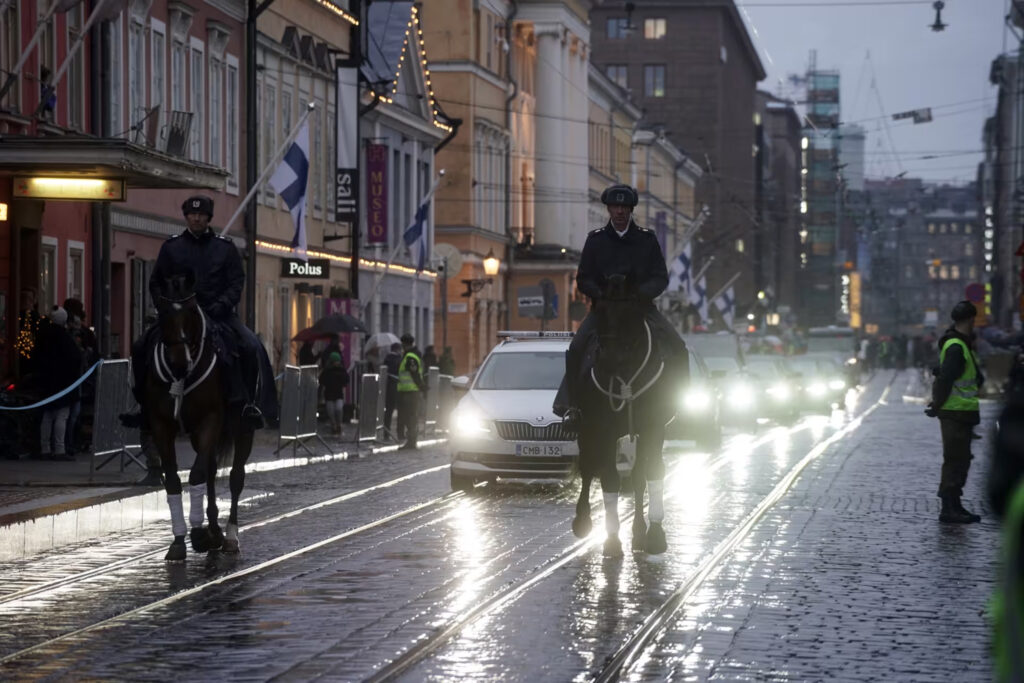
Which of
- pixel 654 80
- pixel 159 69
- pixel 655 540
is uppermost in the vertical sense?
pixel 654 80

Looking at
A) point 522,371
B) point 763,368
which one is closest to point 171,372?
point 522,371

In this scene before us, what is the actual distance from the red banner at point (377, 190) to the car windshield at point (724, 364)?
11976 millimetres

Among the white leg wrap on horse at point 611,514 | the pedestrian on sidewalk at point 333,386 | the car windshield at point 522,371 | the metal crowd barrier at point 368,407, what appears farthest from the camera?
the pedestrian on sidewalk at point 333,386

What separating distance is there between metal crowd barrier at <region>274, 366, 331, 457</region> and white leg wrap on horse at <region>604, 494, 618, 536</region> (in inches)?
572

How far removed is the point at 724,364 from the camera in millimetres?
45438

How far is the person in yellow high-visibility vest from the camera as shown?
34406 mm

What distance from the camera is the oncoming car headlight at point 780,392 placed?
168 feet

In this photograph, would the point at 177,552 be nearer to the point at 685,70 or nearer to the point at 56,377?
the point at 56,377

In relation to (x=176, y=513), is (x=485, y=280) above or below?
above

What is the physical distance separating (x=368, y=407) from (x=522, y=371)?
439 inches

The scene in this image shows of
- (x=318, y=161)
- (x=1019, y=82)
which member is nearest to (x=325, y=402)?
(x=318, y=161)

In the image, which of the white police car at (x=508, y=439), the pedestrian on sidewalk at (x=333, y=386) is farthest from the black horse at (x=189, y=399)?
the pedestrian on sidewalk at (x=333, y=386)

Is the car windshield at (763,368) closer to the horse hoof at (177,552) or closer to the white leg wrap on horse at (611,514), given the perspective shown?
the white leg wrap on horse at (611,514)

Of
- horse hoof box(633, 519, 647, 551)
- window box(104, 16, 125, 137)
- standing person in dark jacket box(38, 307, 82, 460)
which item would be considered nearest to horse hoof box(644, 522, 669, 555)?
horse hoof box(633, 519, 647, 551)
